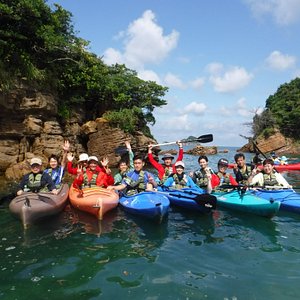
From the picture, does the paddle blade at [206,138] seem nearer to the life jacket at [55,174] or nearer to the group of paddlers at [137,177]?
the group of paddlers at [137,177]

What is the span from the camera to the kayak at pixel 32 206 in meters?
6.58

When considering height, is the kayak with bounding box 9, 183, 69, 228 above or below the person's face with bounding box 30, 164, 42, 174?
below

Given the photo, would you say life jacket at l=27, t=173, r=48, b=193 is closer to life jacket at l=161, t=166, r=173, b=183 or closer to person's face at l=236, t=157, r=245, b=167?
life jacket at l=161, t=166, r=173, b=183

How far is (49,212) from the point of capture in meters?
7.14

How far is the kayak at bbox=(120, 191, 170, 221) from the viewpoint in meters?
6.63

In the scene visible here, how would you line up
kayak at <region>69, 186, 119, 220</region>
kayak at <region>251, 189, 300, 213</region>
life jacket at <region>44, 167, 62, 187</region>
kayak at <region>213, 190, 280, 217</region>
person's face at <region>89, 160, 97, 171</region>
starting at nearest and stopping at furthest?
kayak at <region>69, 186, 119, 220</region> < kayak at <region>213, 190, 280, 217</region> < kayak at <region>251, 189, 300, 213</region> < person's face at <region>89, 160, 97, 171</region> < life jacket at <region>44, 167, 62, 187</region>

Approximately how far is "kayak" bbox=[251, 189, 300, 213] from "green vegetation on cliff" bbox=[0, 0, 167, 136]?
36.4 feet

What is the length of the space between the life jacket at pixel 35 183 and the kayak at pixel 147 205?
2061mm

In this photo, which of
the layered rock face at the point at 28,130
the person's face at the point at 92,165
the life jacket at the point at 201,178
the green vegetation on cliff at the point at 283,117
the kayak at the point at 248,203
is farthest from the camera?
the green vegetation on cliff at the point at 283,117

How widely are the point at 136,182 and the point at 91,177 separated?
4.15 feet

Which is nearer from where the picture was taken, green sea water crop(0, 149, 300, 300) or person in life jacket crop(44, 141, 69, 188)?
green sea water crop(0, 149, 300, 300)

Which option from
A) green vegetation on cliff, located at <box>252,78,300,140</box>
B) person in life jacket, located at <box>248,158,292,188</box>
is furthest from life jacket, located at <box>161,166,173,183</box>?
green vegetation on cliff, located at <box>252,78,300,140</box>

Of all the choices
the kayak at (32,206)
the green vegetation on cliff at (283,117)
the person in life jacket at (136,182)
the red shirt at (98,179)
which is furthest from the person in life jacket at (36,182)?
the green vegetation on cliff at (283,117)

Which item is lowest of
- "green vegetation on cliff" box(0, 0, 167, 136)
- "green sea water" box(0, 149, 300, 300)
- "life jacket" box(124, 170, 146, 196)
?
"green sea water" box(0, 149, 300, 300)
